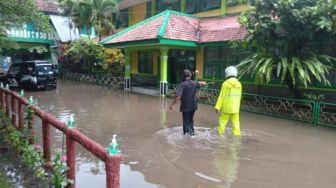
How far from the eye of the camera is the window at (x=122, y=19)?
91.2 feet

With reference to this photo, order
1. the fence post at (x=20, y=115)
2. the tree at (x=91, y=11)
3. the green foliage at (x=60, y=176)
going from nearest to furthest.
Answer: the green foliage at (x=60, y=176)
the fence post at (x=20, y=115)
the tree at (x=91, y=11)

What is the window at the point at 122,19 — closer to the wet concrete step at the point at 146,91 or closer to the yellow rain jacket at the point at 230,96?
the wet concrete step at the point at 146,91

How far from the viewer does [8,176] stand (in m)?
5.23

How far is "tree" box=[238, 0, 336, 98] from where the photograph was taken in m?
10.9

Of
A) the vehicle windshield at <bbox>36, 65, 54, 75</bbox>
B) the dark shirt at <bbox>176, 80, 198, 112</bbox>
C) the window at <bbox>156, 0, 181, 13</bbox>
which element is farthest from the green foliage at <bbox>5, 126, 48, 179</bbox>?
the window at <bbox>156, 0, 181, 13</bbox>

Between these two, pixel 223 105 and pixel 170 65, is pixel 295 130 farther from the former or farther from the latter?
pixel 170 65

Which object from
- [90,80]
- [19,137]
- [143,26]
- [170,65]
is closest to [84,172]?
[19,137]

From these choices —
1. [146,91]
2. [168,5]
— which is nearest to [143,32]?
[146,91]

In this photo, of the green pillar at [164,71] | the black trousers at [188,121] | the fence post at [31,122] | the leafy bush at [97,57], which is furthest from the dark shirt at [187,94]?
the leafy bush at [97,57]

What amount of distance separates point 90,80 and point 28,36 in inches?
346

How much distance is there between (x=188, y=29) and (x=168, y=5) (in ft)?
18.1

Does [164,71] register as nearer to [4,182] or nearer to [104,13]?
[4,182]

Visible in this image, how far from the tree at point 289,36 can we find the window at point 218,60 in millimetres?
4236

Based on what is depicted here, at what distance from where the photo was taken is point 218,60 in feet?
58.4
